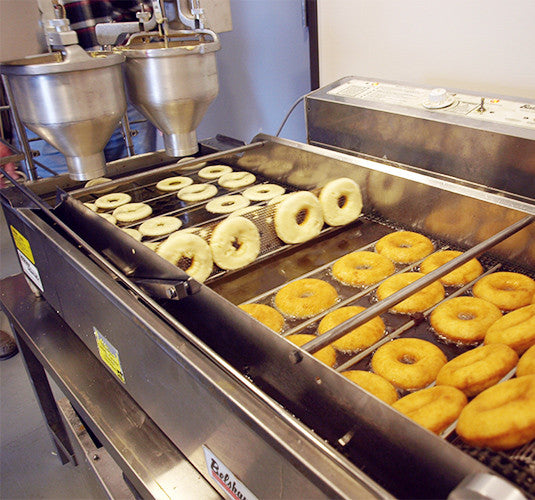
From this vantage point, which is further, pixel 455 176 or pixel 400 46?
pixel 400 46

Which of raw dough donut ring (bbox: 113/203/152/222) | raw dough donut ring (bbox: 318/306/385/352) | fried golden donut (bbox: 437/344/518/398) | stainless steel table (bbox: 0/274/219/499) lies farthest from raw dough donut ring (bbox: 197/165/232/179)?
fried golden donut (bbox: 437/344/518/398)

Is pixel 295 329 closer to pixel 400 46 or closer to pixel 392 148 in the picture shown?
pixel 392 148

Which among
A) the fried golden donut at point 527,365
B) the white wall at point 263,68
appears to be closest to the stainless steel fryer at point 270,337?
the fried golden donut at point 527,365

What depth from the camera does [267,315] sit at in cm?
130

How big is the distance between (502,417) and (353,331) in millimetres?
500

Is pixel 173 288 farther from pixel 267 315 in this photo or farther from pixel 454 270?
pixel 454 270

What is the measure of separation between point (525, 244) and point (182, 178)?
143 centimetres

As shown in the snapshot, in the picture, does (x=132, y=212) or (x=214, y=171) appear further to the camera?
(x=214, y=171)

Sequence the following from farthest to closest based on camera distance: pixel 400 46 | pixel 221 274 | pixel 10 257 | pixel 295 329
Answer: pixel 10 257 < pixel 400 46 < pixel 221 274 < pixel 295 329

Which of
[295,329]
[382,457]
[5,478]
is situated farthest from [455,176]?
[5,478]

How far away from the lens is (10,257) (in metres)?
4.20

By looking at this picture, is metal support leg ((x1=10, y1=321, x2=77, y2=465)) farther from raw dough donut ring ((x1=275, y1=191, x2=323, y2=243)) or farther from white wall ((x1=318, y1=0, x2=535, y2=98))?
white wall ((x1=318, y1=0, x2=535, y2=98))

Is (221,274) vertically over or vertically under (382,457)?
under

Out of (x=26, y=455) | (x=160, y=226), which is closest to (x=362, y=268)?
(x=160, y=226)
